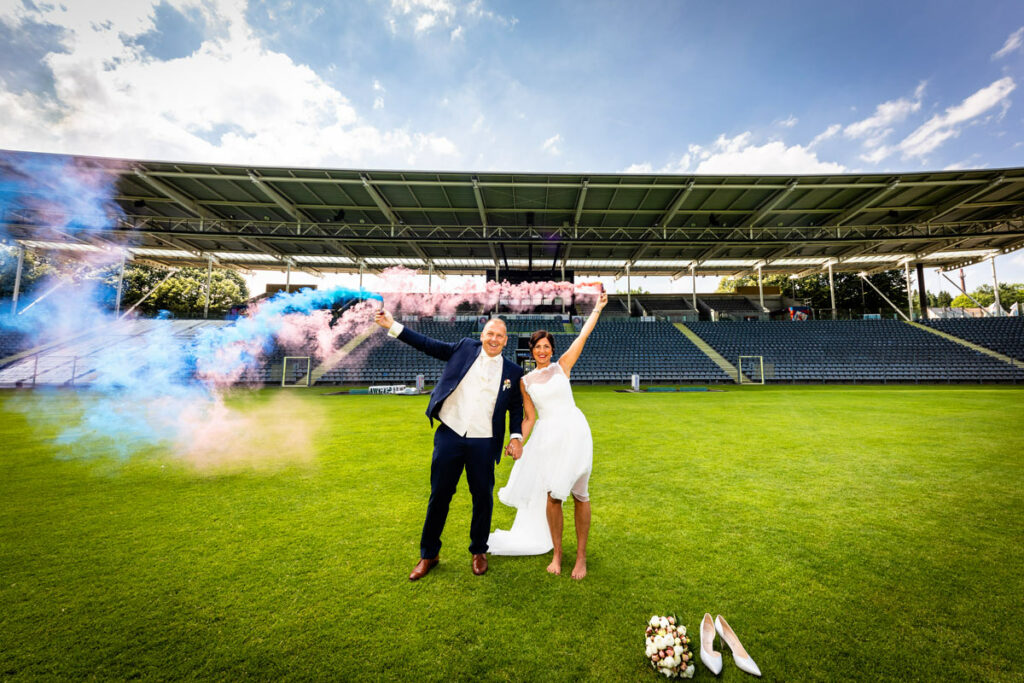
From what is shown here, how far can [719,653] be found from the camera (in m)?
2.05

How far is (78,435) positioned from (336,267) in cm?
2362

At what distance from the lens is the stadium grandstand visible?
17.9m

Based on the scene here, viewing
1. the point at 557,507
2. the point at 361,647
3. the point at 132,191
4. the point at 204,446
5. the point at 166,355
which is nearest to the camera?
the point at 361,647

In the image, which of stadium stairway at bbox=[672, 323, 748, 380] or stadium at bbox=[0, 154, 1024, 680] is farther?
stadium stairway at bbox=[672, 323, 748, 380]

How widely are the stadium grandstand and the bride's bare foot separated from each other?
15169 millimetres

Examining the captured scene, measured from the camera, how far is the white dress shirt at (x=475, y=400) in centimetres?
306

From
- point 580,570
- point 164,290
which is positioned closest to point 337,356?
point 164,290

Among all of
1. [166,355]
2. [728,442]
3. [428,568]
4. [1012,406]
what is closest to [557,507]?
[428,568]

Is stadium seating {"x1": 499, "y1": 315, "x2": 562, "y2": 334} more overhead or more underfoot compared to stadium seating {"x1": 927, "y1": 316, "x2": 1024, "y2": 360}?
more overhead

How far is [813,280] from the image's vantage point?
2191 inches

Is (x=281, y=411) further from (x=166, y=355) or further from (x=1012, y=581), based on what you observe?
(x=1012, y=581)

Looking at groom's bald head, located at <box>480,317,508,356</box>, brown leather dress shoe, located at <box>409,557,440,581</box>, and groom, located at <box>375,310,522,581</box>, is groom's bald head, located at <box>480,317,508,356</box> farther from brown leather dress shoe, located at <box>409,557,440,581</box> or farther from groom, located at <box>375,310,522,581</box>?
brown leather dress shoe, located at <box>409,557,440,581</box>

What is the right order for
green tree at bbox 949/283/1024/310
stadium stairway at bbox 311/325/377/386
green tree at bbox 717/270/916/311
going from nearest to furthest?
1. stadium stairway at bbox 311/325/377/386
2. green tree at bbox 717/270/916/311
3. green tree at bbox 949/283/1024/310

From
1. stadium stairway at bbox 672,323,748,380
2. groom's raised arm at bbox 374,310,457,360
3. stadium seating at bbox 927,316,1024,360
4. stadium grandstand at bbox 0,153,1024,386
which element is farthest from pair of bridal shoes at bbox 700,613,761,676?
stadium seating at bbox 927,316,1024,360
